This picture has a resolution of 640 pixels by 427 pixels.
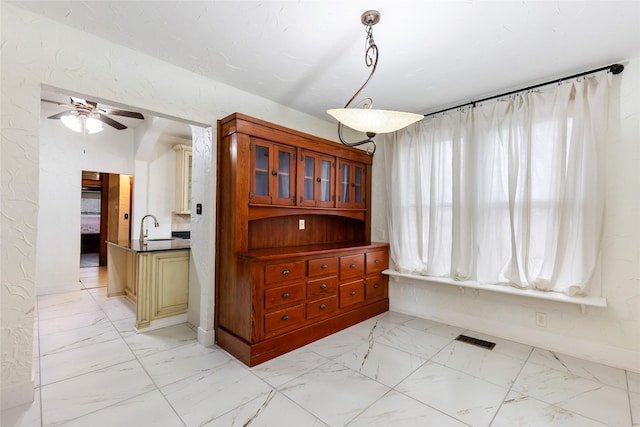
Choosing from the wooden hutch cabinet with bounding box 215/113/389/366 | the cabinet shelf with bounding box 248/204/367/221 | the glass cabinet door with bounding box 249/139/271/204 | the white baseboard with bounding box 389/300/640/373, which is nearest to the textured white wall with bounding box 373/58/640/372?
the white baseboard with bounding box 389/300/640/373

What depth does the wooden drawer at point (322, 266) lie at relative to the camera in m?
2.81

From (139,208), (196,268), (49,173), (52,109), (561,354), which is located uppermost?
(52,109)

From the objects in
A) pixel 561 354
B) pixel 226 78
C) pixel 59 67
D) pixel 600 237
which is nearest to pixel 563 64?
pixel 600 237

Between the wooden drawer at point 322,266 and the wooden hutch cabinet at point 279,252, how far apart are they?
1 cm

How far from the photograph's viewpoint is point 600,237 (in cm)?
239

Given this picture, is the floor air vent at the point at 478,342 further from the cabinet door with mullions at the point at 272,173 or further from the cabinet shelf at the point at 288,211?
the cabinet door with mullions at the point at 272,173

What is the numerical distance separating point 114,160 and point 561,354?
6796 mm

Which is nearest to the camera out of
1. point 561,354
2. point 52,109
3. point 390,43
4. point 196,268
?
point 390,43

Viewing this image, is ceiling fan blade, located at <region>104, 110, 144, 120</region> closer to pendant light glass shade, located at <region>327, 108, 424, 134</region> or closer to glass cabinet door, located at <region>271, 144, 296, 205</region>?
glass cabinet door, located at <region>271, 144, 296, 205</region>

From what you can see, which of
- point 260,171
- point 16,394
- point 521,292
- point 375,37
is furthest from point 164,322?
point 521,292

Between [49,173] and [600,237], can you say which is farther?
[49,173]

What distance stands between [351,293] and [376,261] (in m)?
0.59

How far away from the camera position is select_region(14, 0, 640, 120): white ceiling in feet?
5.85

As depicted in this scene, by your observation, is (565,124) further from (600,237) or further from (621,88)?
(600,237)
